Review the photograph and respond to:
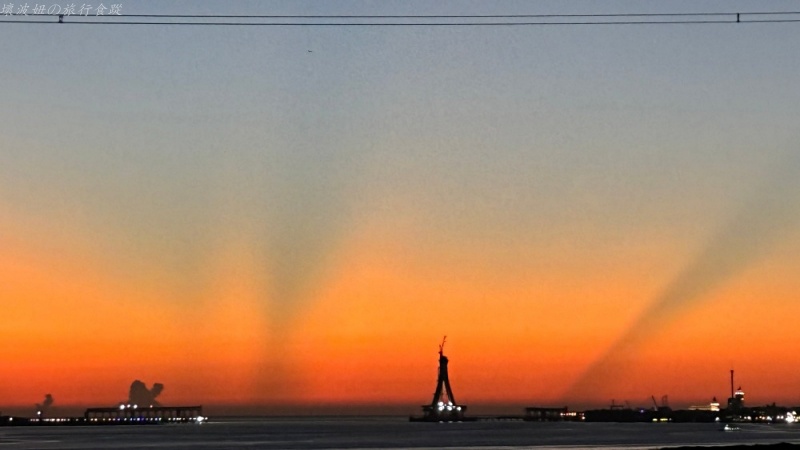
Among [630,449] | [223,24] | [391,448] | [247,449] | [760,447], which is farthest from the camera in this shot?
[247,449]

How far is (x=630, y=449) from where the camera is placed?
370ft

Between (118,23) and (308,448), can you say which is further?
(308,448)

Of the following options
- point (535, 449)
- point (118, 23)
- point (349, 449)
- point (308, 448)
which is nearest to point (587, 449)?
point (535, 449)

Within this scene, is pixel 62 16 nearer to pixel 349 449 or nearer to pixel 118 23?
pixel 118 23

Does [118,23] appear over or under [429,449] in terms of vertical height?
over

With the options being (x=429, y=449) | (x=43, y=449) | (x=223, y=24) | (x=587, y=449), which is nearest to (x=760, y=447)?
(x=587, y=449)

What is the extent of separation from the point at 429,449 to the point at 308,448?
23073 millimetres

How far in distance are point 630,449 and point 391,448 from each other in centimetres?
3218

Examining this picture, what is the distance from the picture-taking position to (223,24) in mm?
37312

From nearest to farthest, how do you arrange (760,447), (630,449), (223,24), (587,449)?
(223,24), (760,447), (630,449), (587,449)

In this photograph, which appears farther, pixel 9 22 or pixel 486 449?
pixel 486 449

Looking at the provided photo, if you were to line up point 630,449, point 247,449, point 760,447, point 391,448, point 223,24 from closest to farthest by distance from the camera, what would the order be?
point 223,24
point 760,447
point 630,449
point 391,448
point 247,449

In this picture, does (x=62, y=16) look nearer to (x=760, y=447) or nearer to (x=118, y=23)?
(x=118, y=23)

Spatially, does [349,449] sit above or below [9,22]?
below
